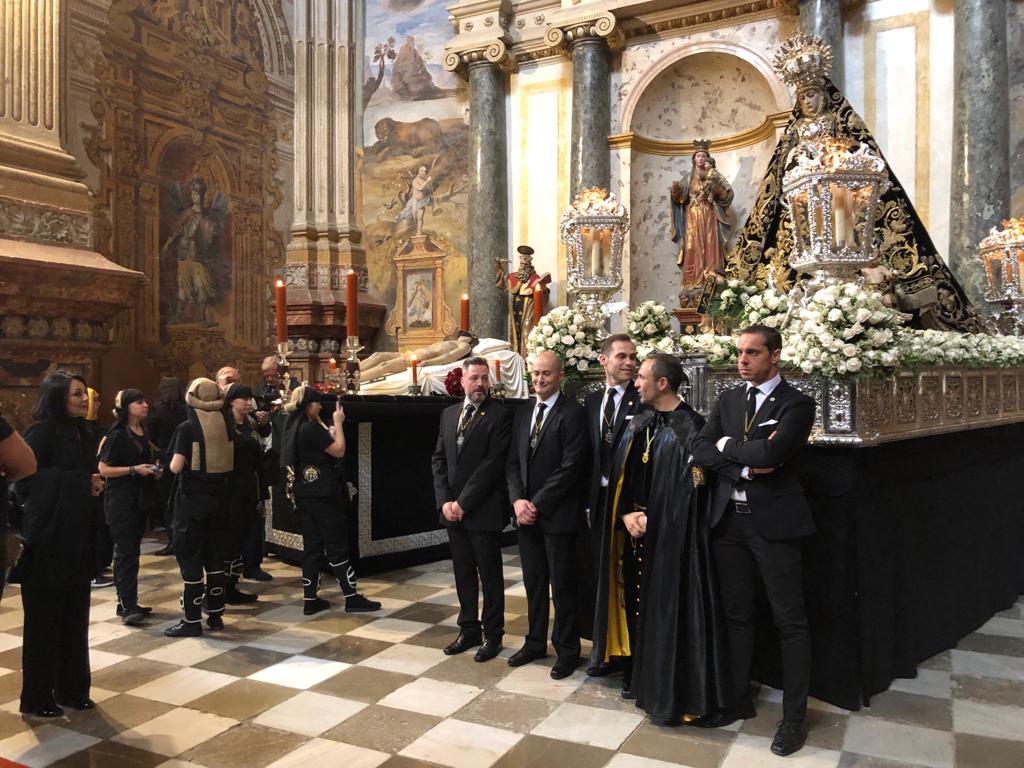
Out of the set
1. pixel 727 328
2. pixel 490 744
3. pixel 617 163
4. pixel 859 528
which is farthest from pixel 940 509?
pixel 617 163

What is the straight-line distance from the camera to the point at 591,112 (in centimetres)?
1207

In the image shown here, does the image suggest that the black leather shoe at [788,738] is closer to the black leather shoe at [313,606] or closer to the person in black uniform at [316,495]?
the person in black uniform at [316,495]

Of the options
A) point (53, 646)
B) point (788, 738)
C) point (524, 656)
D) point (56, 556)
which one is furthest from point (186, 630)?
point (788, 738)

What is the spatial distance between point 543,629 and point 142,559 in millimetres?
4558

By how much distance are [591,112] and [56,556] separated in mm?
9984

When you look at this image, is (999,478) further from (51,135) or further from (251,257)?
(251,257)

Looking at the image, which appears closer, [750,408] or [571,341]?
[750,408]

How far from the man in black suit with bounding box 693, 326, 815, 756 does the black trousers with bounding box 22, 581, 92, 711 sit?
2991 millimetres

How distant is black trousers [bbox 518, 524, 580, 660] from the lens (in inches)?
178

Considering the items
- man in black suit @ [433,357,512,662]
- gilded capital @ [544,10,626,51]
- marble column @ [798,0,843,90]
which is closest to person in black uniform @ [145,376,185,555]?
man in black suit @ [433,357,512,662]

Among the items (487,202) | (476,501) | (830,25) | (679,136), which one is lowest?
(476,501)

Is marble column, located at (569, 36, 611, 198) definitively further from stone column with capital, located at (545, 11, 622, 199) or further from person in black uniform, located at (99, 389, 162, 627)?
person in black uniform, located at (99, 389, 162, 627)

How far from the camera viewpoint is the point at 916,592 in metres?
4.58

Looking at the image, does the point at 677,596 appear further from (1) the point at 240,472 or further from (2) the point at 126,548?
(2) the point at 126,548
